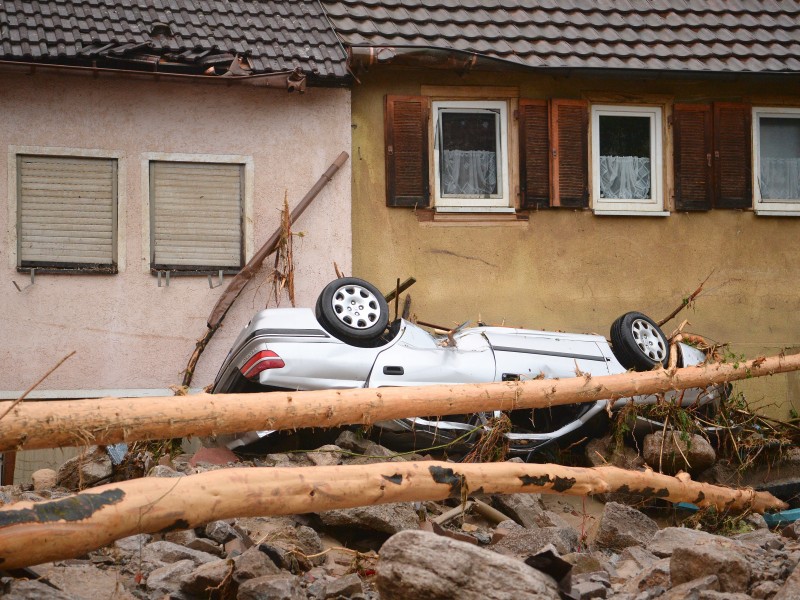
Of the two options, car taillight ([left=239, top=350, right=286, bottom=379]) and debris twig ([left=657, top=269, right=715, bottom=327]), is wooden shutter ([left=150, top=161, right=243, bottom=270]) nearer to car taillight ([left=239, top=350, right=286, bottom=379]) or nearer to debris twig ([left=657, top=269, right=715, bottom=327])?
car taillight ([left=239, top=350, right=286, bottom=379])

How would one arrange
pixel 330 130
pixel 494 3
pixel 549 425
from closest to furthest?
pixel 549 425 → pixel 330 130 → pixel 494 3

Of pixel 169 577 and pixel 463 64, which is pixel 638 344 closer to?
pixel 463 64

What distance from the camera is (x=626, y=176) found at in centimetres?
1370

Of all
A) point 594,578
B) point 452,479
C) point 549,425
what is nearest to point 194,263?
point 549,425

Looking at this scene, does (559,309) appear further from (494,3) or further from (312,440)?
(312,440)

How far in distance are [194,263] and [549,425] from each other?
467 cm

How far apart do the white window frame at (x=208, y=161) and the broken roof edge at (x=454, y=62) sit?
164 centimetres

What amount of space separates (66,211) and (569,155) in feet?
19.1

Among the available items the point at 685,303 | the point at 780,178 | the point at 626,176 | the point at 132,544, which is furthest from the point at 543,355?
the point at 780,178

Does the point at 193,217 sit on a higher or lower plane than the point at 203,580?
higher

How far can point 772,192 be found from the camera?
46.3 ft

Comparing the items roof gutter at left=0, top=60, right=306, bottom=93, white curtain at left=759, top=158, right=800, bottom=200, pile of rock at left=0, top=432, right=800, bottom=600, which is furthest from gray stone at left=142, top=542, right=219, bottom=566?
white curtain at left=759, top=158, right=800, bottom=200

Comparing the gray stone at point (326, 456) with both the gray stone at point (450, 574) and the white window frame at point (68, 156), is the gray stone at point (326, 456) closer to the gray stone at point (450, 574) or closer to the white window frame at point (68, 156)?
the gray stone at point (450, 574)

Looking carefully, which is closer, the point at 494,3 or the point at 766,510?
the point at 766,510
